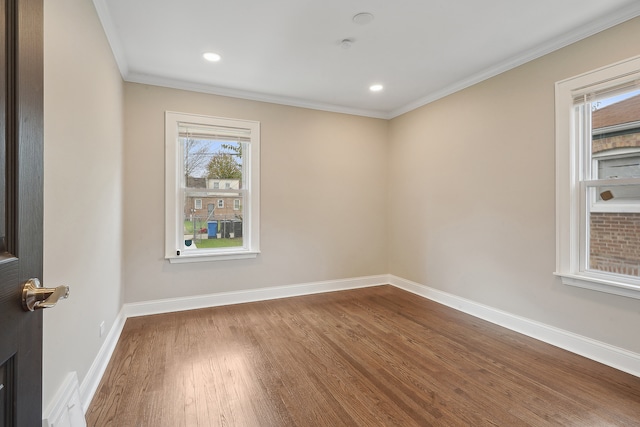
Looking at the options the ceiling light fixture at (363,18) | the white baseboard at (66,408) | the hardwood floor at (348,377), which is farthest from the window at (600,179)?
the white baseboard at (66,408)

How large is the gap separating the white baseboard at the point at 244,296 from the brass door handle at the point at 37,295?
3018 millimetres

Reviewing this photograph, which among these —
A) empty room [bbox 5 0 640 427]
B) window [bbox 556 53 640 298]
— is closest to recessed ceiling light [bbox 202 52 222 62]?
empty room [bbox 5 0 640 427]

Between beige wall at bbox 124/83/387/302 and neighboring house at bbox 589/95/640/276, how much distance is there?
8.45ft

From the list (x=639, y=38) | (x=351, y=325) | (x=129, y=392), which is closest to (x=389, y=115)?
(x=639, y=38)

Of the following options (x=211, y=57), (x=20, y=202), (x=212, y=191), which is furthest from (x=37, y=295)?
(x=212, y=191)

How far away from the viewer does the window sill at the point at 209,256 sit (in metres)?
3.55

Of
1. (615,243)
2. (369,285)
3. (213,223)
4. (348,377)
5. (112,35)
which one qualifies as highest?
(112,35)

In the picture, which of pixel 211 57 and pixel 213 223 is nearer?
pixel 211 57

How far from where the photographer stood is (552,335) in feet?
8.88

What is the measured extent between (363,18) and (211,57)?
1.51 meters

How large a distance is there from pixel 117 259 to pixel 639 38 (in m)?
4.61

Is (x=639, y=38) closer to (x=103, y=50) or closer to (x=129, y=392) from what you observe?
(x=103, y=50)

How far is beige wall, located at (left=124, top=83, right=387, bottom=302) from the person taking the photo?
11.2ft

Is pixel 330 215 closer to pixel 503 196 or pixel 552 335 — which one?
pixel 503 196
